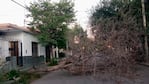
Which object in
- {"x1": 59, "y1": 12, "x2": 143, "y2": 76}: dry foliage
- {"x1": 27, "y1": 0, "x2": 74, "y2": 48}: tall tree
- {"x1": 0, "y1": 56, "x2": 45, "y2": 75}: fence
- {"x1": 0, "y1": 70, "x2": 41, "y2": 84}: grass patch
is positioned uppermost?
{"x1": 27, "y1": 0, "x2": 74, "y2": 48}: tall tree

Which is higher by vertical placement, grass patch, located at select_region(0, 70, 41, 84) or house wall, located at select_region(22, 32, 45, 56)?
house wall, located at select_region(22, 32, 45, 56)

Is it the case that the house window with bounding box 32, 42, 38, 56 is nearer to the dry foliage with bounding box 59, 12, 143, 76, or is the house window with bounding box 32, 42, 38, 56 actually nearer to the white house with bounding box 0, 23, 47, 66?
the white house with bounding box 0, 23, 47, 66

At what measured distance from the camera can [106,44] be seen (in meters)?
9.45

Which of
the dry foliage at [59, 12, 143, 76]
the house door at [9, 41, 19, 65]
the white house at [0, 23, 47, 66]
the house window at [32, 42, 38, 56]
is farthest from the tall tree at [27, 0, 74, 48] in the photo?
the dry foliage at [59, 12, 143, 76]

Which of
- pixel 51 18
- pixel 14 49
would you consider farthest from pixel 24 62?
pixel 51 18

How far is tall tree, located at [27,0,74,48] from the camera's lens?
33469 mm

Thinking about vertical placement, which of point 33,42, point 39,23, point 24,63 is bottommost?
point 24,63

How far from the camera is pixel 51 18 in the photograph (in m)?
33.4

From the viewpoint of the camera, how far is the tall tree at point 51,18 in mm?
33469

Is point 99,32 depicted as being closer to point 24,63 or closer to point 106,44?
point 106,44

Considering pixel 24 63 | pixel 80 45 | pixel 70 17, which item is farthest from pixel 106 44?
pixel 70 17

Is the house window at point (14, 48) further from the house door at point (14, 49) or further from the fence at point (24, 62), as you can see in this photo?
the fence at point (24, 62)

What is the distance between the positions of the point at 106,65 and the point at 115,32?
1138 mm

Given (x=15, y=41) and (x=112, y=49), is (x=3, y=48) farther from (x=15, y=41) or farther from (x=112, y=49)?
(x=112, y=49)
